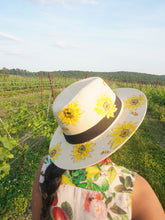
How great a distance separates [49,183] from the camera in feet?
2.64

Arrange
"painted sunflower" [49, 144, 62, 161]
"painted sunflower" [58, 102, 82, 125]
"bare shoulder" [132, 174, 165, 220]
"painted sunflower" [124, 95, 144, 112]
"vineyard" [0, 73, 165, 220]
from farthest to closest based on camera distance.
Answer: "vineyard" [0, 73, 165, 220] < "painted sunflower" [124, 95, 144, 112] < "painted sunflower" [49, 144, 62, 161] < "painted sunflower" [58, 102, 82, 125] < "bare shoulder" [132, 174, 165, 220]

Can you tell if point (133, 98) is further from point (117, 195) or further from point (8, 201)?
point (8, 201)

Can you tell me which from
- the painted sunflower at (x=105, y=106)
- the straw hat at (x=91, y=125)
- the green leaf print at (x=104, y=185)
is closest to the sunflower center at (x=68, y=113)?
the straw hat at (x=91, y=125)

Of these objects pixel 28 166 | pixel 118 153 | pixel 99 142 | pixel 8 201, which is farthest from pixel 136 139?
pixel 99 142

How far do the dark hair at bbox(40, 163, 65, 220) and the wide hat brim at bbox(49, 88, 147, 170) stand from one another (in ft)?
0.14

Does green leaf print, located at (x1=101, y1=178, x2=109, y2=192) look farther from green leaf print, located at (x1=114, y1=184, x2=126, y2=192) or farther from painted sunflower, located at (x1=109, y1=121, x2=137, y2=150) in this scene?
painted sunflower, located at (x1=109, y1=121, x2=137, y2=150)

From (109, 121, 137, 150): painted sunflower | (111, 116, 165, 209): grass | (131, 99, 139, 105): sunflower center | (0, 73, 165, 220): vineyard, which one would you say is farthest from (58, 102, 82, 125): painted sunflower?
(111, 116, 165, 209): grass

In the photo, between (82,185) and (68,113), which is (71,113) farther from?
(82,185)

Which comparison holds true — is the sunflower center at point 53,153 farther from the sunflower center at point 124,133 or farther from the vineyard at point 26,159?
the vineyard at point 26,159

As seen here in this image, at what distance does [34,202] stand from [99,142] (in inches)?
22.5

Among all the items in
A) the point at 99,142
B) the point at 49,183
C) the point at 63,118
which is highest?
the point at 63,118

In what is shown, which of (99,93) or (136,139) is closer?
(99,93)

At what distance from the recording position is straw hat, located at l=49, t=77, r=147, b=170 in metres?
0.83

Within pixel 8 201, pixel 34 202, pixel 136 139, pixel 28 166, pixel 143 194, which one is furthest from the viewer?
pixel 136 139
